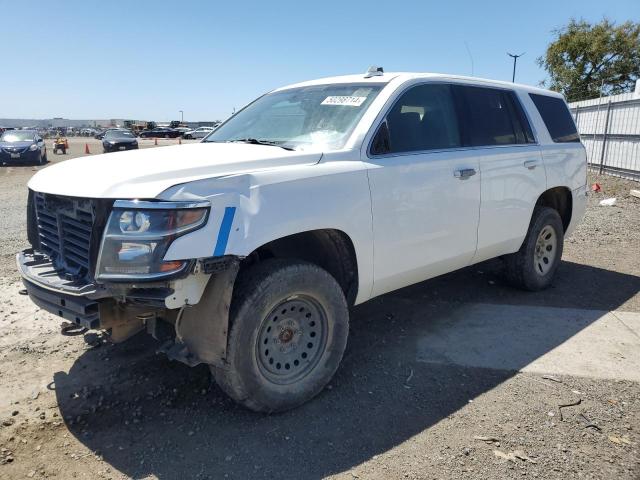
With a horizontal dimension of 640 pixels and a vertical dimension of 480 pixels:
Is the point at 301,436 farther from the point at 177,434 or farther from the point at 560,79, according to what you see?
the point at 560,79

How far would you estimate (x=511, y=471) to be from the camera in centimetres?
275

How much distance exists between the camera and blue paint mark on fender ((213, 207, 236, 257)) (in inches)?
107

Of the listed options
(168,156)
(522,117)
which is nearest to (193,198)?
(168,156)

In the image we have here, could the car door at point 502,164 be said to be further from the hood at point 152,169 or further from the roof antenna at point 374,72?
the hood at point 152,169

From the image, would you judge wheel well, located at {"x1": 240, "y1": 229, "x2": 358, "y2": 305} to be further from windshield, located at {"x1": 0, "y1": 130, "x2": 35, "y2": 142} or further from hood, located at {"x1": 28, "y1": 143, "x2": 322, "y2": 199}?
windshield, located at {"x1": 0, "y1": 130, "x2": 35, "y2": 142}

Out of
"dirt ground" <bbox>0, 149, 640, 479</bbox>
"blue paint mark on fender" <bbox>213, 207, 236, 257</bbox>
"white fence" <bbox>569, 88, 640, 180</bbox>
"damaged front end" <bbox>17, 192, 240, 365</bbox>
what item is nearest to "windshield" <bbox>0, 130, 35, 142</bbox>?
"dirt ground" <bbox>0, 149, 640, 479</bbox>

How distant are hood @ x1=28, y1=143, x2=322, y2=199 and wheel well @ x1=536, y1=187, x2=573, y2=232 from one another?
3243mm

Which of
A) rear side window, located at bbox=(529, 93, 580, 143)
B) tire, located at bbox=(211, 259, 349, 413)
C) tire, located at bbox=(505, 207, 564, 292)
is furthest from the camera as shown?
rear side window, located at bbox=(529, 93, 580, 143)

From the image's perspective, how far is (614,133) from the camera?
14.4 metres

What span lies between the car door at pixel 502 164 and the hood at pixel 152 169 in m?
1.80

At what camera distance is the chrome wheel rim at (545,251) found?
5523 millimetres

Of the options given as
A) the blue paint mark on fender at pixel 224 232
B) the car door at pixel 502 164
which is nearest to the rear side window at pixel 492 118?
the car door at pixel 502 164

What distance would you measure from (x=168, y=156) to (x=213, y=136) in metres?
1.19

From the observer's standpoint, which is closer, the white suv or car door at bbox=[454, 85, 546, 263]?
the white suv
